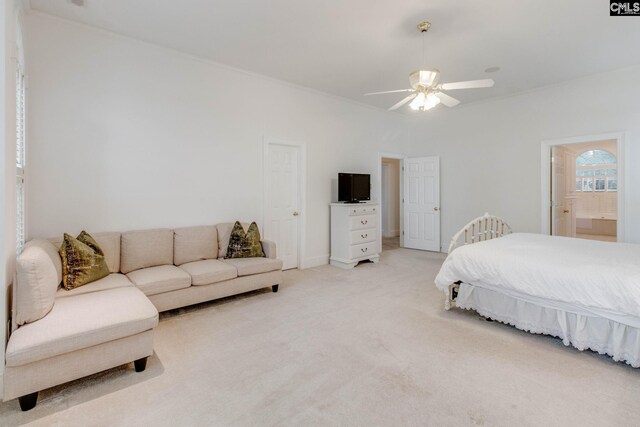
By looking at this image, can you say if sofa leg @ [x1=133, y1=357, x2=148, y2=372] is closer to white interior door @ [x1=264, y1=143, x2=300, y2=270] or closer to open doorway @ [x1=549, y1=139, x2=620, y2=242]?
white interior door @ [x1=264, y1=143, x2=300, y2=270]

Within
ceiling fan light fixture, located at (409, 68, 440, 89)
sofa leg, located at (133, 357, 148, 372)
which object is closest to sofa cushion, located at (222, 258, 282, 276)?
sofa leg, located at (133, 357, 148, 372)

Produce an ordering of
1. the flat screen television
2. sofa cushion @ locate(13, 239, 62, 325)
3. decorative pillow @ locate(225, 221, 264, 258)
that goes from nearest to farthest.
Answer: sofa cushion @ locate(13, 239, 62, 325) → decorative pillow @ locate(225, 221, 264, 258) → the flat screen television

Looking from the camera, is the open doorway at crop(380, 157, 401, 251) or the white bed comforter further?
the open doorway at crop(380, 157, 401, 251)

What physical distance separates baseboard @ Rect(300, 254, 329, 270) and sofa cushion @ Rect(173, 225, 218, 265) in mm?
1645

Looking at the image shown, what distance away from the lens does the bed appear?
226 centimetres

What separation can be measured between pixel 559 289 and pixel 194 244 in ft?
11.9

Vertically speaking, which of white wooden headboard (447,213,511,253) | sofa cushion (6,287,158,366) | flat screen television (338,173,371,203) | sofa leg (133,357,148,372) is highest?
flat screen television (338,173,371,203)

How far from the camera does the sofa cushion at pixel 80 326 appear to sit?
1.79 m

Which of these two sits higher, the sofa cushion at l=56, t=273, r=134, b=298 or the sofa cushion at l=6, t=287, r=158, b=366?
the sofa cushion at l=56, t=273, r=134, b=298

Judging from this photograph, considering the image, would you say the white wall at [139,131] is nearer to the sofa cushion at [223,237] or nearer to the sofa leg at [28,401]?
the sofa cushion at [223,237]

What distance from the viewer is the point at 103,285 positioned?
2750 mm

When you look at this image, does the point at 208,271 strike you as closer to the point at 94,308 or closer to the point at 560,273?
the point at 94,308

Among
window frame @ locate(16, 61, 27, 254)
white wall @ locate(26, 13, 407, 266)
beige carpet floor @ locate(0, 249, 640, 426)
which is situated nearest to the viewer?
beige carpet floor @ locate(0, 249, 640, 426)

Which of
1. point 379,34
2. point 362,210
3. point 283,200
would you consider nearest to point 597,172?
point 362,210
